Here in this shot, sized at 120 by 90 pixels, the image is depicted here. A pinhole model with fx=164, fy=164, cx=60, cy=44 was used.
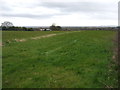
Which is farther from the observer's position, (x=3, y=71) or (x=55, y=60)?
(x=55, y=60)

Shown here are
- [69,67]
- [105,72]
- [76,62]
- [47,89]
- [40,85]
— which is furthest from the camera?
[76,62]

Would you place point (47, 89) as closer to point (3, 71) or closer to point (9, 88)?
point (9, 88)

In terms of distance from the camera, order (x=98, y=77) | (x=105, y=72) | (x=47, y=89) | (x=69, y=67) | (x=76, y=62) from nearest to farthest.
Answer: (x=47, y=89)
(x=98, y=77)
(x=105, y=72)
(x=69, y=67)
(x=76, y=62)

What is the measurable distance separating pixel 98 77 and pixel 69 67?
1.78 metres

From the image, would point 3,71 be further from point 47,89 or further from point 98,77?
point 98,77

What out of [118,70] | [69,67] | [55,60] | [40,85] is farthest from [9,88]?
[118,70]

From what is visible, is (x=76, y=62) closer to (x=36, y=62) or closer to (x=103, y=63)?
(x=103, y=63)

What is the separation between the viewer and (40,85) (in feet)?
18.7

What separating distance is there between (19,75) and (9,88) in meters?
1.25

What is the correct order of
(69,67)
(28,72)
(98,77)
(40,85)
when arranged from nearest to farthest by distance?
(40,85) → (98,77) → (28,72) → (69,67)

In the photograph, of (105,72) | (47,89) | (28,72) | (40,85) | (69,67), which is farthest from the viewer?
(69,67)

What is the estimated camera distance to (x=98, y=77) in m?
6.25

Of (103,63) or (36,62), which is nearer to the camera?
(103,63)

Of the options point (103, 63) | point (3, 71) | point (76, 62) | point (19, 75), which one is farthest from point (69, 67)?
point (3, 71)
